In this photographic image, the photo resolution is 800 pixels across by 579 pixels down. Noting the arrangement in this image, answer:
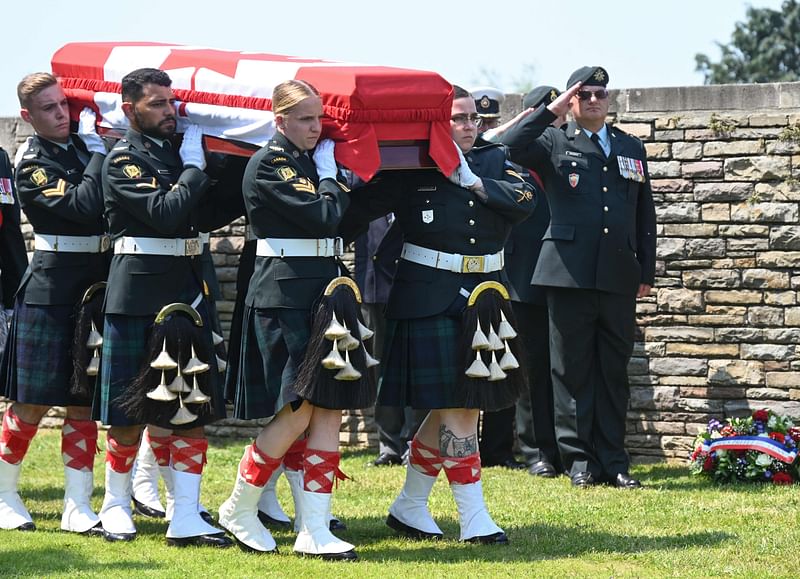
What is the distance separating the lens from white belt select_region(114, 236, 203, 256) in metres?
6.22

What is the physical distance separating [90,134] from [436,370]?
2.01 m

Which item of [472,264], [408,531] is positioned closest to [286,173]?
[472,264]

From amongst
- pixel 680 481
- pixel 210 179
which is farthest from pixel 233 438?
pixel 210 179

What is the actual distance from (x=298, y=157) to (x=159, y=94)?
743 mm

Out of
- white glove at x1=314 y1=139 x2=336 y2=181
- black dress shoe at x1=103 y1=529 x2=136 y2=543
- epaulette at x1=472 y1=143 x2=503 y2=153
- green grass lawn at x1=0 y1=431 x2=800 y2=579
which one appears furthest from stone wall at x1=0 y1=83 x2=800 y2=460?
black dress shoe at x1=103 y1=529 x2=136 y2=543

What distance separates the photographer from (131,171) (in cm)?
616

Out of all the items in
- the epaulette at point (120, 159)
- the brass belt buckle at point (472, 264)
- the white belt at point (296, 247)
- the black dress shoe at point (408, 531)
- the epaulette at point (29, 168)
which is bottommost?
the black dress shoe at point (408, 531)

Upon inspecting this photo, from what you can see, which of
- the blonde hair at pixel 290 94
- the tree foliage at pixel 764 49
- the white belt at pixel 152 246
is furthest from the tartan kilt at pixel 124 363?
the tree foliage at pixel 764 49

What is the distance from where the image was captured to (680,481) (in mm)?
8266

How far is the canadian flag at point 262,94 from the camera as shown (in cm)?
593

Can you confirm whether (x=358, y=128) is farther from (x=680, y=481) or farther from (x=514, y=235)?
(x=680, y=481)

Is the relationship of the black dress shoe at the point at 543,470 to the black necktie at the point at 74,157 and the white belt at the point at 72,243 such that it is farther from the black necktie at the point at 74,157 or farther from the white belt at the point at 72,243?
the black necktie at the point at 74,157

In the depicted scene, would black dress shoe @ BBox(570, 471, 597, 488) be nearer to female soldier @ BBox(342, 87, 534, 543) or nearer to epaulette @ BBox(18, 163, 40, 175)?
female soldier @ BBox(342, 87, 534, 543)

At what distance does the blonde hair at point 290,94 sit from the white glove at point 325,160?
241 millimetres
